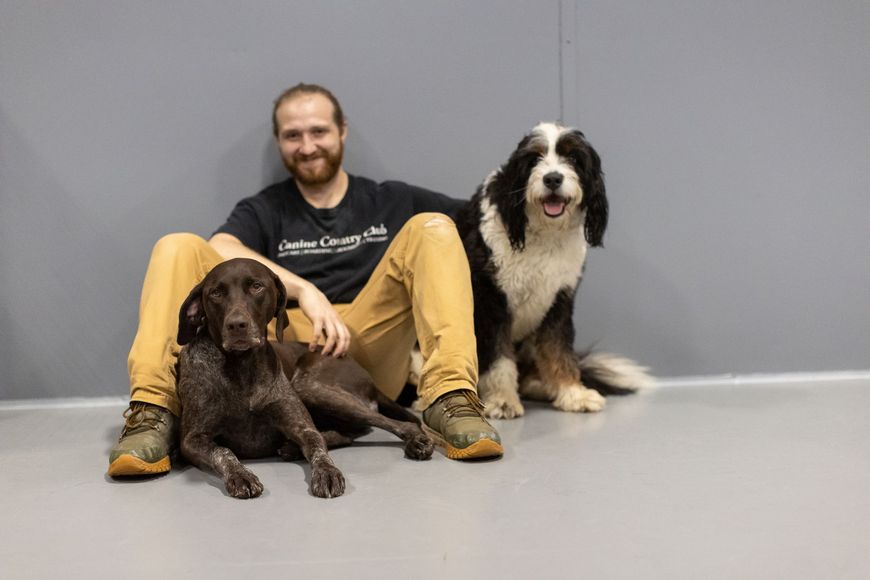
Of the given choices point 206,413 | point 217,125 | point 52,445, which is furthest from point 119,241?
point 206,413

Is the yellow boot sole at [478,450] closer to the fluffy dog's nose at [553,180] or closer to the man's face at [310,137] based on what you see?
the fluffy dog's nose at [553,180]

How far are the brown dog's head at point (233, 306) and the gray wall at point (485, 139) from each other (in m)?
1.28

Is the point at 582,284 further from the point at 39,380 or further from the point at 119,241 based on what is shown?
the point at 39,380

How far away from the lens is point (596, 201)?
3129 millimetres

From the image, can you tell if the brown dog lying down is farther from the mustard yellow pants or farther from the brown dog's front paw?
the mustard yellow pants

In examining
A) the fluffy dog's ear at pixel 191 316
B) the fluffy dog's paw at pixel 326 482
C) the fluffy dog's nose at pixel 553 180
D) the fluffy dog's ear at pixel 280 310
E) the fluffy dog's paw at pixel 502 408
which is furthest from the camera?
the fluffy dog's paw at pixel 502 408

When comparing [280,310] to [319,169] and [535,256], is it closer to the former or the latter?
[319,169]

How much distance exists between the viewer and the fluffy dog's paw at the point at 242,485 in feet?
7.11

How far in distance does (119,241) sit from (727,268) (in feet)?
8.55

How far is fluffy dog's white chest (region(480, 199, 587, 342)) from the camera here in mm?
3209

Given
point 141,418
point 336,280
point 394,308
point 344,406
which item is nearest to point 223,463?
point 141,418

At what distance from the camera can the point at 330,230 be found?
11.0 ft

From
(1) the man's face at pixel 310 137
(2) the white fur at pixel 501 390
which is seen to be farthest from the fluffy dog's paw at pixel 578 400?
(1) the man's face at pixel 310 137

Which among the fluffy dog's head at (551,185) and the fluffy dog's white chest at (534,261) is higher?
the fluffy dog's head at (551,185)
